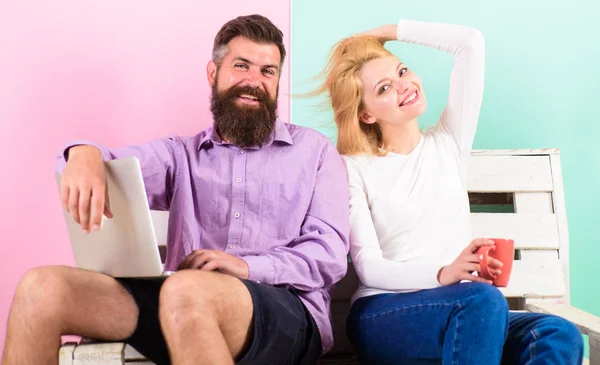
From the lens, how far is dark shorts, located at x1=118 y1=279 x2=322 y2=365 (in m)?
1.30

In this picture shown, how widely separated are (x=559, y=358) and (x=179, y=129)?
117 centimetres

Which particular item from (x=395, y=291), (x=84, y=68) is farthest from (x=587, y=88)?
(x=84, y=68)

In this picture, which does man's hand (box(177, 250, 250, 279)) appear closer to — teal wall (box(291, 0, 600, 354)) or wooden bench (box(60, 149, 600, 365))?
wooden bench (box(60, 149, 600, 365))

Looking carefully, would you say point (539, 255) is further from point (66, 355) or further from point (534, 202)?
point (66, 355)

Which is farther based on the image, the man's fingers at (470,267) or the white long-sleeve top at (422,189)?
the white long-sleeve top at (422,189)

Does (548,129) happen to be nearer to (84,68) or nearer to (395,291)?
(395,291)

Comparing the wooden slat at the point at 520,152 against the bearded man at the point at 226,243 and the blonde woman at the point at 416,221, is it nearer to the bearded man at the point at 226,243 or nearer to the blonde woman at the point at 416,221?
the blonde woman at the point at 416,221

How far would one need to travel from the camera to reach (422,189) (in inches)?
66.9

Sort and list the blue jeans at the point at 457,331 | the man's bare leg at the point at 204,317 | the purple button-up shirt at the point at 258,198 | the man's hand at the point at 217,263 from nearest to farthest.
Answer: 1. the man's bare leg at the point at 204,317
2. the blue jeans at the point at 457,331
3. the man's hand at the point at 217,263
4. the purple button-up shirt at the point at 258,198

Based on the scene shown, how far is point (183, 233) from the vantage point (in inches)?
63.0

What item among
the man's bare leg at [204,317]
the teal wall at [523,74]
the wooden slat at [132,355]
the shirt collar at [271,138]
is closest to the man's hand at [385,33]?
the teal wall at [523,74]

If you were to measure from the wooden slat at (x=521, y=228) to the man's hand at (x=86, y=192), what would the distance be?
3.36 ft

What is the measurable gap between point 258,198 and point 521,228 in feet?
2.42

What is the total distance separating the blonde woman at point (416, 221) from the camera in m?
1.33
